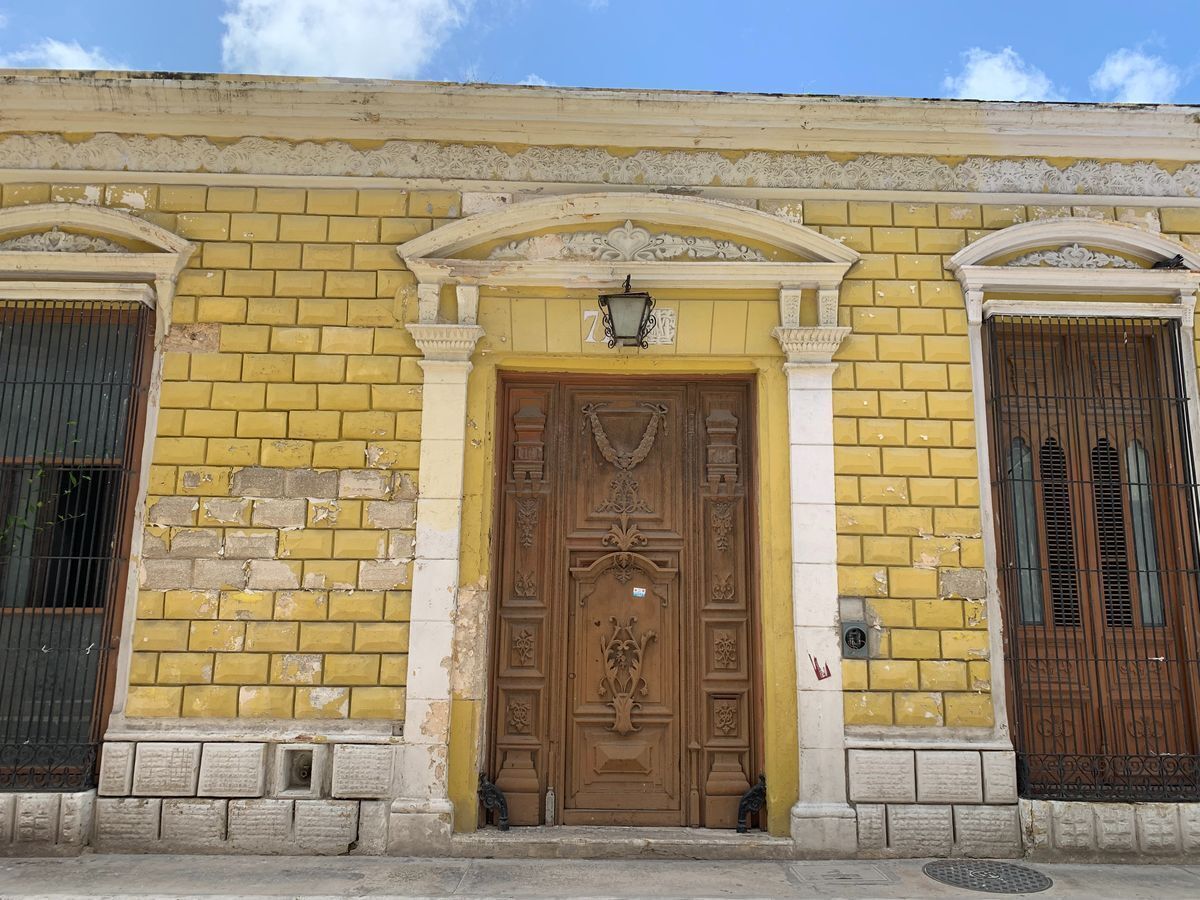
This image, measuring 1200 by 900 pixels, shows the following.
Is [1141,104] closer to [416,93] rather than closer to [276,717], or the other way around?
[416,93]

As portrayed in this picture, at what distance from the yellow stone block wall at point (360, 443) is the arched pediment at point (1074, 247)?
0.50 feet

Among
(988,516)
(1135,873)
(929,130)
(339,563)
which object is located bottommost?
(1135,873)

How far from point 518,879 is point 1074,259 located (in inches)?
205

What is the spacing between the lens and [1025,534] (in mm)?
5684

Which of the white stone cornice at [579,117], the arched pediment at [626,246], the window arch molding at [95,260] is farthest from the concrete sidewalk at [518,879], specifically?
the white stone cornice at [579,117]

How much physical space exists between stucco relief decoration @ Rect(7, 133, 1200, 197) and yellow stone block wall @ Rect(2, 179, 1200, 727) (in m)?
0.16

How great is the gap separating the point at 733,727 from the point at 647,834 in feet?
2.73

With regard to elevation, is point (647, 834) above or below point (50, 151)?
below

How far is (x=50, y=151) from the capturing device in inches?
231

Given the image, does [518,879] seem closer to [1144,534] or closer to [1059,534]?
[1059,534]

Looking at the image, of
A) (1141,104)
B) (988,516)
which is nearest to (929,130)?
(1141,104)

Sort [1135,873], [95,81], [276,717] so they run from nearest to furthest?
[1135,873]
[276,717]
[95,81]

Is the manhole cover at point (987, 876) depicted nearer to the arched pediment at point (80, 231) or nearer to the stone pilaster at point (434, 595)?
the stone pilaster at point (434, 595)

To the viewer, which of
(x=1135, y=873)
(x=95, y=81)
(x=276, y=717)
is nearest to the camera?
(x=1135, y=873)
